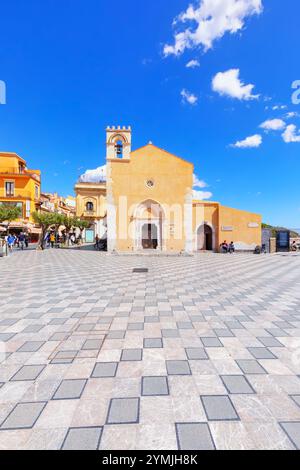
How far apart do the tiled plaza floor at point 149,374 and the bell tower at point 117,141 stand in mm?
16606

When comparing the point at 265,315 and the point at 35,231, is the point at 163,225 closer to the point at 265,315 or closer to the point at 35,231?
the point at 265,315

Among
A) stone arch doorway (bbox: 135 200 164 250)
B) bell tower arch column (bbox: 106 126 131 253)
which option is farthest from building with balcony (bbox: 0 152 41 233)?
stone arch doorway (bbox: 135 200 164 250)

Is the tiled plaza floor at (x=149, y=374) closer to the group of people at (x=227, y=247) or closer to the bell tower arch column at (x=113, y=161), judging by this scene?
the bell tower arch column at (x=113, y=161)

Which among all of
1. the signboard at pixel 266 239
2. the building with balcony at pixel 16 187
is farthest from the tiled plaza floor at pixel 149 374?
the building with balcony at pixel 16 187

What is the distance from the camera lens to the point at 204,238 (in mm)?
23375

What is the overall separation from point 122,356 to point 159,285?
14.0 feet

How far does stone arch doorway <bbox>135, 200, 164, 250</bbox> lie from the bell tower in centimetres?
464

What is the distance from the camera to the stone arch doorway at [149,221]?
786 inches

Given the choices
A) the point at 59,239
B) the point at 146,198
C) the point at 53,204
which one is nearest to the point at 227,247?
the point at 146,198

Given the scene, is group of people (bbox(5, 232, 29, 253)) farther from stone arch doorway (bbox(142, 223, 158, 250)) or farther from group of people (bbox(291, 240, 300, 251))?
group of people (bbox(291, 240, 300, 251))

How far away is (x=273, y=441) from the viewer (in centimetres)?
174

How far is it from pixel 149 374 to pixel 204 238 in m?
21.6

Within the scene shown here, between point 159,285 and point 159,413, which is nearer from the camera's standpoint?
point 159,413
